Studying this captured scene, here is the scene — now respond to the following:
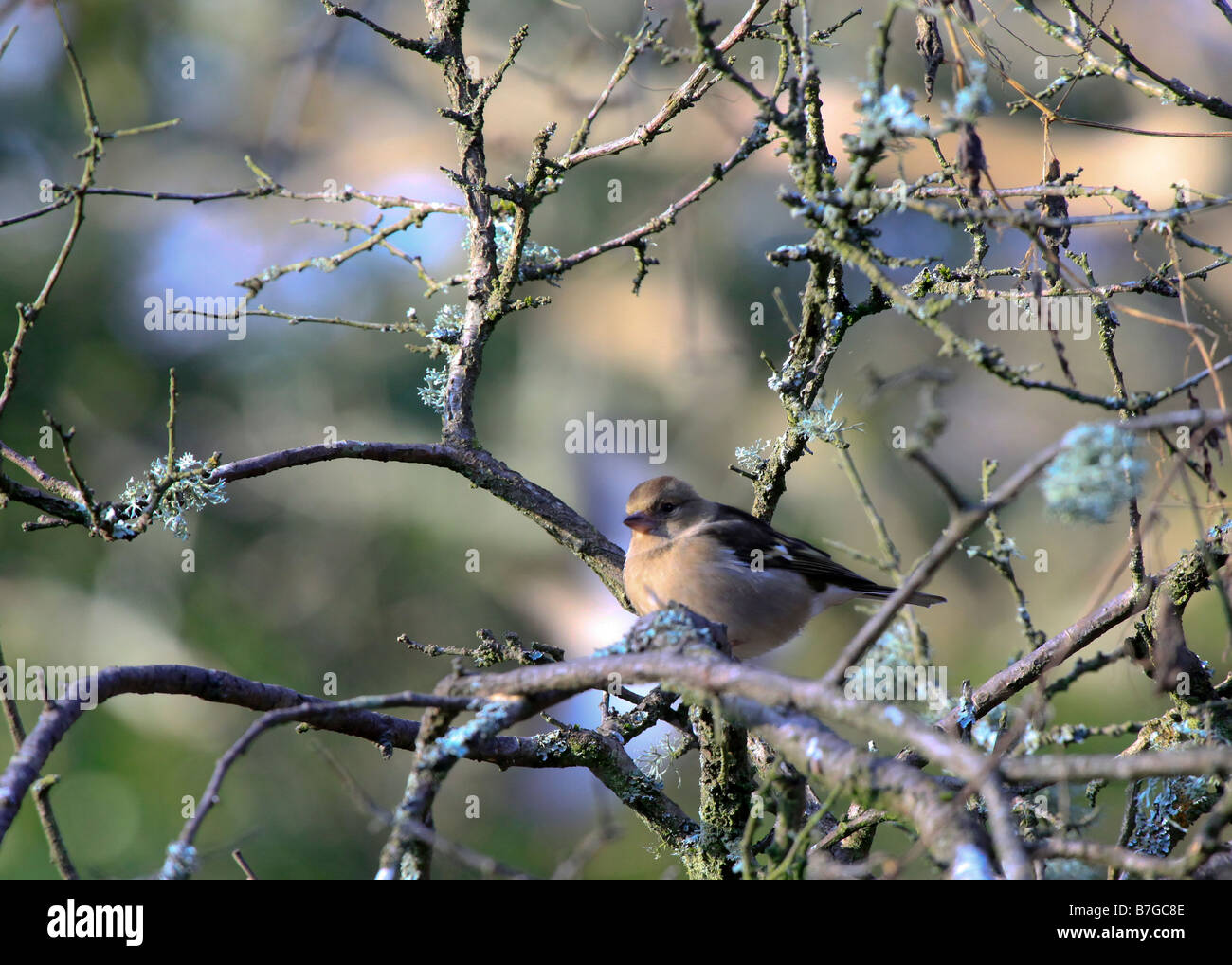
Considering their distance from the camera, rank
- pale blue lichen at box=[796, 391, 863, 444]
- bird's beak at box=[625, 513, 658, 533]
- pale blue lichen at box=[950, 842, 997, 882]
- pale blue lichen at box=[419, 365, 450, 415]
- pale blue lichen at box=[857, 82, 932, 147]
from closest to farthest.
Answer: pale blue lichen at box=[950, 842, 997, 882] → pale blue lichen at box=[857, 82, 932, 147] → pale blue lichen at box=[796, 391, 863, 444] → pale blue lichen at box=[419, 365, 450, 415] → bird's beak at box=[625, 513, 658, 533]

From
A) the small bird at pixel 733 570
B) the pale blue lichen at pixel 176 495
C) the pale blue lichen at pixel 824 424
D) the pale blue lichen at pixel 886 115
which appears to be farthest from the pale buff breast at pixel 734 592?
the pale blue lichen at pixel 886 115

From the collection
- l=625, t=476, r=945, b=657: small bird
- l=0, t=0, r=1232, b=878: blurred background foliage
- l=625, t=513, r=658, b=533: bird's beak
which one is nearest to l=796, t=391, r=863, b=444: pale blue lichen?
l=625, t=476, r=945, b=657: small bird

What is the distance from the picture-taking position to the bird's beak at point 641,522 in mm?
5281

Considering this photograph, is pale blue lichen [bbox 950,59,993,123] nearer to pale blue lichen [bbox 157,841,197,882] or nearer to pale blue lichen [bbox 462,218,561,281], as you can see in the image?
pale blue lichen [bbox 157,841,197,882]

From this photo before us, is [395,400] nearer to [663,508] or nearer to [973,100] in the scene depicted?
[663,508]

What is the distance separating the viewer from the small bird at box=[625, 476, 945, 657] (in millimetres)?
4805

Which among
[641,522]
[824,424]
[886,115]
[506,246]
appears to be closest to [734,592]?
[641,522]

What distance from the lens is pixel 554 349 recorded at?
36.5ft

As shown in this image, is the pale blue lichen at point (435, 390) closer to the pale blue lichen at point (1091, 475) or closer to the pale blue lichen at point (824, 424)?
the pale blue lichen at point (824, 424)

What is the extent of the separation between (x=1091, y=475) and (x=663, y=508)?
12.4 feet

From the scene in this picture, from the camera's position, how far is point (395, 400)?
32.9 feet
